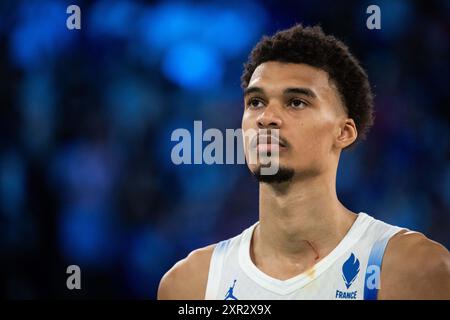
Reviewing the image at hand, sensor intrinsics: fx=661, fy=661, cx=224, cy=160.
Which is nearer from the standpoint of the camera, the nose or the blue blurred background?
the nose

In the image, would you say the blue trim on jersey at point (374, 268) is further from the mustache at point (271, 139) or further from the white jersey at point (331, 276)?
the mustache at point (271, 139)

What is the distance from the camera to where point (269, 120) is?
10.3 ft

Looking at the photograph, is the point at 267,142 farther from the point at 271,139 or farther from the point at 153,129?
the point at 153,129

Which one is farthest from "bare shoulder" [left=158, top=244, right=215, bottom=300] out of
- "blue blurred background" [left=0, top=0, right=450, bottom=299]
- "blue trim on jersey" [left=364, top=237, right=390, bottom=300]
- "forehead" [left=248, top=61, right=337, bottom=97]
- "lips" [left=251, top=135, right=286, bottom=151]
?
"forehead" [left=248, top=61, right=337, bottom=97]

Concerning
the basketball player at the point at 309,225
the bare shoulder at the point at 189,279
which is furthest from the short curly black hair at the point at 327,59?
the bare shoulder at the point at 189,279

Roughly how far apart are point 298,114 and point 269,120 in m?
0.15

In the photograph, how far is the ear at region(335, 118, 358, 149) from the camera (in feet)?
11.0

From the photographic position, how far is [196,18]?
173 inches

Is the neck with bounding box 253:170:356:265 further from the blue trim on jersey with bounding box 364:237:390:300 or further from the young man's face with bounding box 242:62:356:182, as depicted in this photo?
the blue trim on jersey with bounding box 364:237:390:300

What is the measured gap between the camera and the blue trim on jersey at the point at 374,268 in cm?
302

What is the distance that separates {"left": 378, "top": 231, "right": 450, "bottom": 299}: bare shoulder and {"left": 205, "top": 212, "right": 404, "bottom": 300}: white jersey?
0.18 ft

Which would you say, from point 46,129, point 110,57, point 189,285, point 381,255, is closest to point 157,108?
point 110,57

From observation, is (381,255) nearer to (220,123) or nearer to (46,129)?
(220,123)
